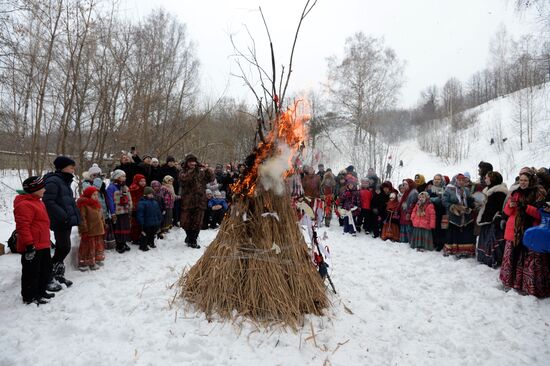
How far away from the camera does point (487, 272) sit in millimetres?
5230

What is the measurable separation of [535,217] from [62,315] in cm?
564

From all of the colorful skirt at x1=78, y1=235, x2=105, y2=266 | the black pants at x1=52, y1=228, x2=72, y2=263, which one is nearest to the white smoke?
the black pants at x1=52, y1=228, x2=72, y2=263

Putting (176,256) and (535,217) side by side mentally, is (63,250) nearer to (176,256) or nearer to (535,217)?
(176,256)

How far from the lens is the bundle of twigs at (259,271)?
335cm

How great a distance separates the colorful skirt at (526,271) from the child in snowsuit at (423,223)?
1.96 meters

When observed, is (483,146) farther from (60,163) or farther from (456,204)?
(60,163)

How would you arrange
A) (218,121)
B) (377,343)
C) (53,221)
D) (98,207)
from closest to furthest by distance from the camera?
(377,343), (53,221), (98,207), (218,121)

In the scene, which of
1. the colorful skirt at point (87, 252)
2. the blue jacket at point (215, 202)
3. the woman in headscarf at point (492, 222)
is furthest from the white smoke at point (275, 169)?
the blue jacket at point (215, 202)

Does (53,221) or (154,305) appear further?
(53,221)

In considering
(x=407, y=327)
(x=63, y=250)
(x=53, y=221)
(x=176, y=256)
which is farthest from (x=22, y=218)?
(x=407, y=327)

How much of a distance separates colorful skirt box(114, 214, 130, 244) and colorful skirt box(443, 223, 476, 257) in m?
5.67

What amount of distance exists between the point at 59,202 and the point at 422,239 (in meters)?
6.19

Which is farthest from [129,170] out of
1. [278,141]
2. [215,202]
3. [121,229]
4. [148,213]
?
[278,141]

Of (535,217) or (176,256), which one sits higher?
(535,217)
